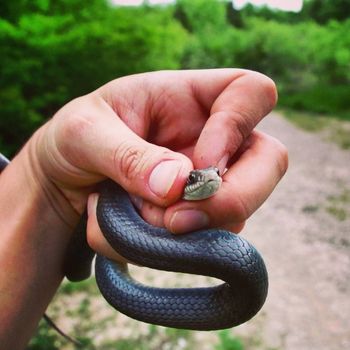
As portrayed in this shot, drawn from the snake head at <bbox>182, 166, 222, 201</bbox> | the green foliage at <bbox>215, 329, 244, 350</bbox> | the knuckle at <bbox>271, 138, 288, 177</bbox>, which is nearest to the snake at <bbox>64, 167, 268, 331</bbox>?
the snake head at <bbox>182, 166, 222, 201</bbox>

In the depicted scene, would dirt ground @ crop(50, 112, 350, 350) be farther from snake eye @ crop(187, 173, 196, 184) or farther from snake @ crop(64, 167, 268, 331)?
snake eye @ crop(187, 173, 196, 184)

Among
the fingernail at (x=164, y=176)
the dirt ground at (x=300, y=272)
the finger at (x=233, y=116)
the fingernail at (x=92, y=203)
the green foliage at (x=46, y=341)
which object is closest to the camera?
the fingernail at (x=164, y=176)

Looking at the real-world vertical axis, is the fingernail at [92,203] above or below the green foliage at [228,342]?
above

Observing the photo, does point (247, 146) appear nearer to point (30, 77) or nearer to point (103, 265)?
point (103, 265)

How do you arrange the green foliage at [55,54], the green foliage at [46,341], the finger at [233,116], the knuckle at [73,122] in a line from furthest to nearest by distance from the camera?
the green foliage at [55,54], the green foliage at [46,341], the knuckle at [73,122], the finger at [233,116]

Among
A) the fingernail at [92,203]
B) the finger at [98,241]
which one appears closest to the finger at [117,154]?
the fingernail at [92,203]

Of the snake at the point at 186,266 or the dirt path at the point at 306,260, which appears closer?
the snake at the point at 186,266

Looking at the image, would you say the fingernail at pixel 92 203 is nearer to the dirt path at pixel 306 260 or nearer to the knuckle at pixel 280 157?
the knuckle at pixel 280 157
